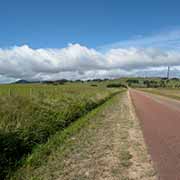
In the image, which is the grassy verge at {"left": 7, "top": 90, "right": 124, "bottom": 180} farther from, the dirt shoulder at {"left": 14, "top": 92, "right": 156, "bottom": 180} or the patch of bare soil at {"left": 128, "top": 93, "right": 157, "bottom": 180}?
the patch of bare soil at {"left": 128, "top": 93, "right": 157, "bottom": 180}

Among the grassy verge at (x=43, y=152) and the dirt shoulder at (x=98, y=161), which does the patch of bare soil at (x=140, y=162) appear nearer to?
the dirt shoulder at (x=98, y=161)

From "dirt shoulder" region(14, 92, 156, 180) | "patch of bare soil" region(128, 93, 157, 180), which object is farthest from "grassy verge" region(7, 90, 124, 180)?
"patch of bare soil" region(128, 93, 157, 180)

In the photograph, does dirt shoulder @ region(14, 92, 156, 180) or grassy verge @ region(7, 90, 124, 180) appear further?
grassy verge @ region(7, 90, 124, 180)

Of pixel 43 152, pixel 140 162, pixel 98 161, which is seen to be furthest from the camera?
pixel 43 152

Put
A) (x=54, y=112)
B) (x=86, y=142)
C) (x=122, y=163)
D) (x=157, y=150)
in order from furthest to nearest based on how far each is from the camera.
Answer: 1. (x=54, y=112)
2. (x=86, y=142)
3. (x=157, y=150)
4. (x=122, y=163)

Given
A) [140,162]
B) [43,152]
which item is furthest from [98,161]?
[43,152]

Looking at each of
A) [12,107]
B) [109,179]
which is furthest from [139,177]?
[12,107]

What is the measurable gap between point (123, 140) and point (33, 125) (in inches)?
126

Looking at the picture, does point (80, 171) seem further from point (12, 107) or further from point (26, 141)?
point (12, 107)

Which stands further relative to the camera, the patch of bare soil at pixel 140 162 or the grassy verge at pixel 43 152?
the grassy verge at pixel 43 152

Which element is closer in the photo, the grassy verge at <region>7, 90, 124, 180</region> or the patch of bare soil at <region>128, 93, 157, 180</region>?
the patch of bare soil at <region>128, 93, 157, 180</region>

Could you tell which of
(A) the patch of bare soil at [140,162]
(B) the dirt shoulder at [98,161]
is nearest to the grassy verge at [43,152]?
(B) the dirt shoulder at [98,161]

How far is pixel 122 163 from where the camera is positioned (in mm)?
6117

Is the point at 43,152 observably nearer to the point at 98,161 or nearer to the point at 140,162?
the point at 98,161
